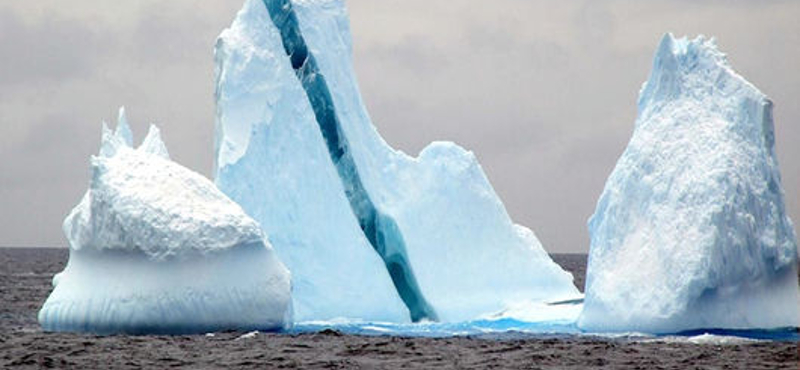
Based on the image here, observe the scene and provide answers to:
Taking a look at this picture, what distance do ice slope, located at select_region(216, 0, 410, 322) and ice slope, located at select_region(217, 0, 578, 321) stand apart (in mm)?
60

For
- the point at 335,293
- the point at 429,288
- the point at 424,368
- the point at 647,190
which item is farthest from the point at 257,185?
the point at 424,368

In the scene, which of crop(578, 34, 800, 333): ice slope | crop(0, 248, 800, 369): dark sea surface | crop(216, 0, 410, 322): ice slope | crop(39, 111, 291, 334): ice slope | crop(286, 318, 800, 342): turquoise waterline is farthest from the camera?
crop(216, 0, 410, 322): ice slope

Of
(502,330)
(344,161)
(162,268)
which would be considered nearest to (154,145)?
(344,161)

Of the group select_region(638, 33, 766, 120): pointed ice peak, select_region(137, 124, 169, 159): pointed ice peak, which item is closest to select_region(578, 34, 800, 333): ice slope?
select_region(638, 33, 766, 120): pointed ice peak

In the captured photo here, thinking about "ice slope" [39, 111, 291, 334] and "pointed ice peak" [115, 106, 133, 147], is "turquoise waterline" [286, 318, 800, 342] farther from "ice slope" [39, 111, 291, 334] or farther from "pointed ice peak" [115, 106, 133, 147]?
"pointed ice peak" [115, 106, 133, 147]

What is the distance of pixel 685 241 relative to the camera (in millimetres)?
20812

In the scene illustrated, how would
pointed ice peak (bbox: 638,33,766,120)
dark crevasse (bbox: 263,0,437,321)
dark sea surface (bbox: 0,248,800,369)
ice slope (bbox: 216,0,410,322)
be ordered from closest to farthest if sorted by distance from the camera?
dark sea surface (bbox: 0,248,800,369), pointed ice peak (bbox: 638,33,766,120), ice slope (bbox: 216,0,410,322), dark crevasse (bbox: 263,0,437,321)

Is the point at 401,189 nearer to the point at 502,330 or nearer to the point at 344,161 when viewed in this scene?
the point at 344,161

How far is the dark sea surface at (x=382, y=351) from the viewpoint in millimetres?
16344

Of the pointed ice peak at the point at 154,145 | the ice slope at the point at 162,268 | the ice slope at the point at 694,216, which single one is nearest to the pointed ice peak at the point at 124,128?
the pointed ice peak at the point at 154,145

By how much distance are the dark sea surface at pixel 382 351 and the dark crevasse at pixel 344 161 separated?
526 cm

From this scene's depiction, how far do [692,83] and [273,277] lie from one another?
7.35 meters

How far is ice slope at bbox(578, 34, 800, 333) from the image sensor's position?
20.6 m

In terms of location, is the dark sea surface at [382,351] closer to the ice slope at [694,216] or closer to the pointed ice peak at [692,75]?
the ice slope at [694,216]
